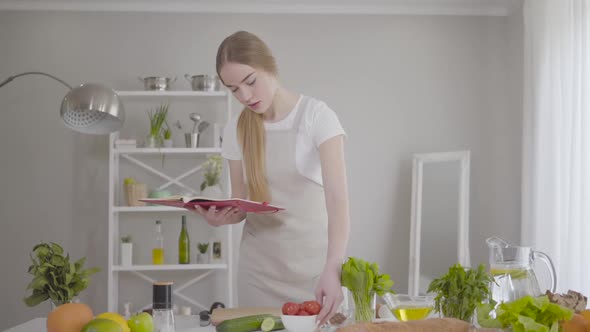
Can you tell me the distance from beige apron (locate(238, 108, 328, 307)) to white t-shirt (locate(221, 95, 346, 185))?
3 centimetres

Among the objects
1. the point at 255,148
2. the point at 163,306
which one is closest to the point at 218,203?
the point at 255,148

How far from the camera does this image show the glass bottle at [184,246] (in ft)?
16.8

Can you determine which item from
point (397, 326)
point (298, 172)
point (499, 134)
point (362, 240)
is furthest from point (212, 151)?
point (397, 326)

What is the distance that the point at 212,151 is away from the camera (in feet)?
16.4

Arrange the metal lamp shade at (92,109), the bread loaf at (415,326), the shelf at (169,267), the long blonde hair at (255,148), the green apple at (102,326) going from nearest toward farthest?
the bread loaf at (415,326), the green apple at (102,326), the long blonde hair at (255,148), the metal lamp shade at (92,109), the shelf at (169,267)

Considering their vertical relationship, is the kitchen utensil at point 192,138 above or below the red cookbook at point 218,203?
above

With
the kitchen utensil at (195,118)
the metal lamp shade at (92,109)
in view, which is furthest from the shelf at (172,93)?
the metal lamp shade at (92,109)

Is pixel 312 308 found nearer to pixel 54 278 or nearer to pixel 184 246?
pixel 54 278

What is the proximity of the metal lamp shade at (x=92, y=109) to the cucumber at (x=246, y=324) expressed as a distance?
124cm

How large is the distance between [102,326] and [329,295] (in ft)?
1.97

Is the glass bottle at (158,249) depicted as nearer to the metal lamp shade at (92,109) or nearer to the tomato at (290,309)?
the metal lamp shade at (92,109)

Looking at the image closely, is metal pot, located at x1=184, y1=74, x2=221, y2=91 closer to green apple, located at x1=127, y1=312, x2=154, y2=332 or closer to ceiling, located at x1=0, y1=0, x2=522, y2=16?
ceiling, located at x1=0, y1=0, x2=522, y2=16

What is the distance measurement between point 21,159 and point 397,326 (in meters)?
4.51

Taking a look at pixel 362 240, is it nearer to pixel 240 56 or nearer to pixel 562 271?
pixel 562 271
